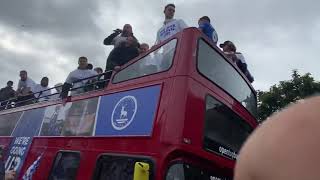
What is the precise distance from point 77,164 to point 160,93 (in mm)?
1453

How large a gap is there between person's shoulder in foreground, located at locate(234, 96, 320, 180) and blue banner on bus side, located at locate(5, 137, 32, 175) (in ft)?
20.9

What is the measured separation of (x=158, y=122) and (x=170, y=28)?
6.85 feet

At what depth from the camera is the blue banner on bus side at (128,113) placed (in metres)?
4.48

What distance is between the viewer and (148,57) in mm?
5160

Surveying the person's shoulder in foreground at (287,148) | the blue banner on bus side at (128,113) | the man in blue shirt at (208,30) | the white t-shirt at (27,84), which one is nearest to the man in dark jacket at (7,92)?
the white t-shirt at (27,84)

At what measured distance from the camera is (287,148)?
63 cm

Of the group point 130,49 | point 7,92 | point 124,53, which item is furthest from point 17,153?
point 7,92

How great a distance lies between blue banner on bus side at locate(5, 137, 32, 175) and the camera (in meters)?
6.66

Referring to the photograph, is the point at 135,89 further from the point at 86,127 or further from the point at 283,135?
the point at 283,135

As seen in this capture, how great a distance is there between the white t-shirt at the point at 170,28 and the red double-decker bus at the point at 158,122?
0.79 metres

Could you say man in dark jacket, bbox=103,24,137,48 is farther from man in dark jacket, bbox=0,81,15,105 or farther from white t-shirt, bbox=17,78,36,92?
man in dark jacket, bbox=0,81,15,105

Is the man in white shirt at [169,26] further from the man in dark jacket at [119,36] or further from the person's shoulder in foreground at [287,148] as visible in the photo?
the person's shoulder in foreground at [287,148]

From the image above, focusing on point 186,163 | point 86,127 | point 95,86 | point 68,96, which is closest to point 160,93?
point 186,163

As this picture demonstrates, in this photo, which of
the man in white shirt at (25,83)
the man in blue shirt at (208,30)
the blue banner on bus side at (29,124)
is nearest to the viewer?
the man in blue shirt at (208,30)
